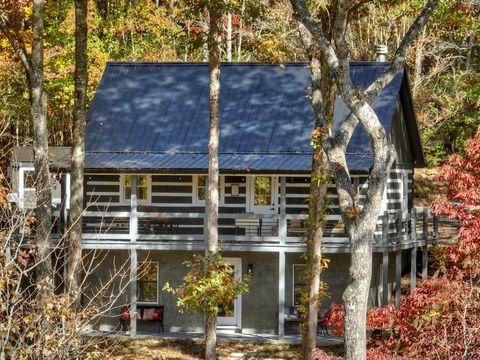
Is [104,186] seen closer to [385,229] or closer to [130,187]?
[130,187]

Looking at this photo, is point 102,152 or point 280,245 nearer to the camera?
point 280,245

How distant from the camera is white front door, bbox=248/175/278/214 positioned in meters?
30.0

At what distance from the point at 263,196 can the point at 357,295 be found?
13341 millimetres

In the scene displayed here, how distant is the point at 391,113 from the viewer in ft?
96.5

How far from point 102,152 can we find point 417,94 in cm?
1668

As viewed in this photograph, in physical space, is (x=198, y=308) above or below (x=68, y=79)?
below

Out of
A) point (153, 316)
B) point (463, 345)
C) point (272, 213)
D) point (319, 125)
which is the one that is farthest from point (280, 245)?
point (463, 345)

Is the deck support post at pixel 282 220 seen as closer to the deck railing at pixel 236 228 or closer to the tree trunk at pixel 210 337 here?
the deck railing at pixel 236 228

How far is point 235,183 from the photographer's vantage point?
30125 millimetres

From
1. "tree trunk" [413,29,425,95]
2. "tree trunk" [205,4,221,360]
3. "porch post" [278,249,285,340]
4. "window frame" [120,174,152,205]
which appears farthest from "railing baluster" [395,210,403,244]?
"tree trunk" [413,29,425,95]

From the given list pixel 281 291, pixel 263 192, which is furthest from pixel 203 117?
pixel 281 291

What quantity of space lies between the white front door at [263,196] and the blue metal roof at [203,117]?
3.46 feet

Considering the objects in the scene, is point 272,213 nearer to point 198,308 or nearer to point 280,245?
point 280,245

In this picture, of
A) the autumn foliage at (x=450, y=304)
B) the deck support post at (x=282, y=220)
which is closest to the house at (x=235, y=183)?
the deck support post at (x=282, y=220)
